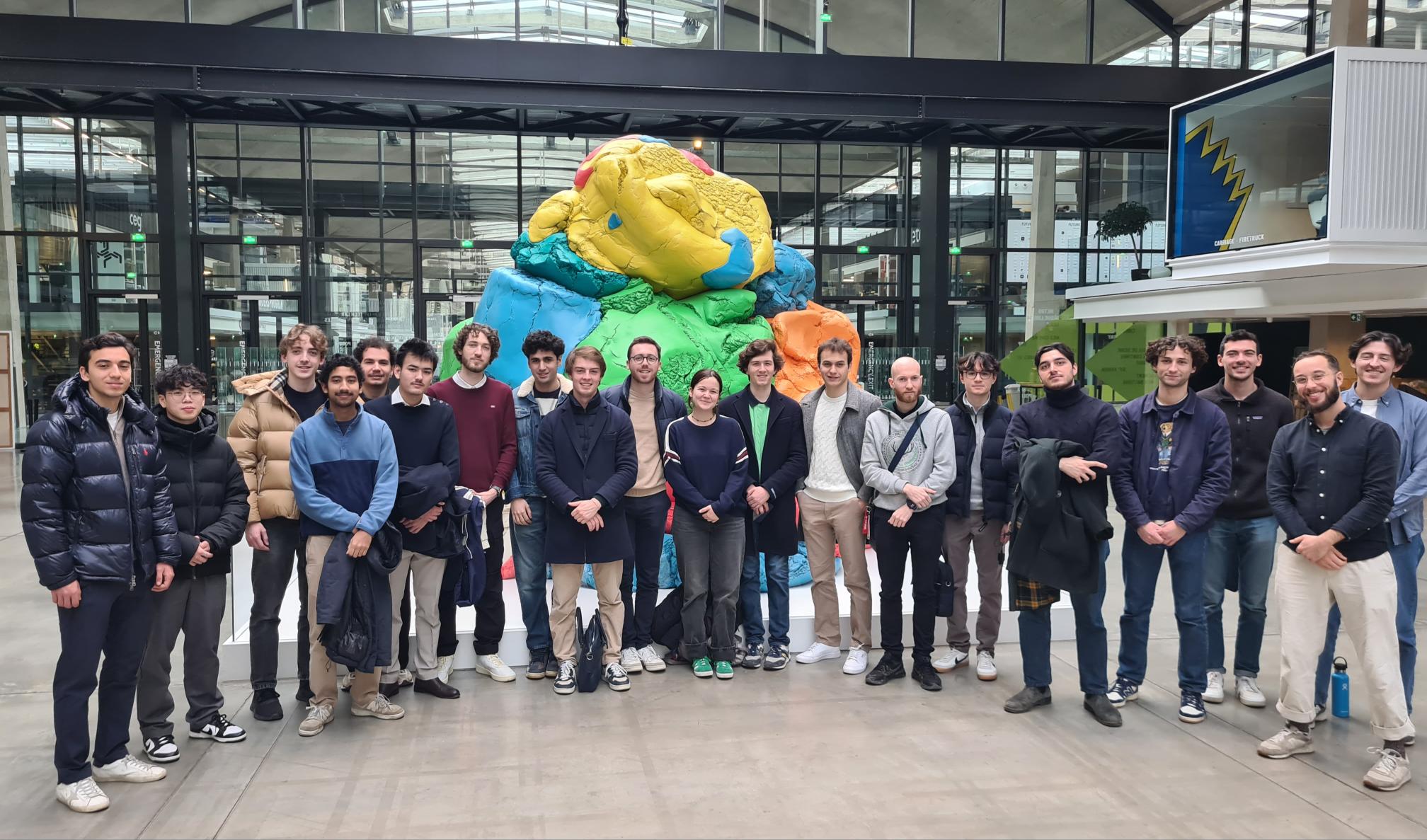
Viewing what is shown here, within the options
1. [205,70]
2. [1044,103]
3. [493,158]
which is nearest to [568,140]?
[493,158]

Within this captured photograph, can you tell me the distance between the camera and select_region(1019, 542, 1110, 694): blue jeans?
166 inches

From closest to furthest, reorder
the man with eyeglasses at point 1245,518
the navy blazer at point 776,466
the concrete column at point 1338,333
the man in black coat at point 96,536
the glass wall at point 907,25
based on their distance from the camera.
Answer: the man in black coat at point 96,536, the man with eyeglasses at point 1245,518, the navy blazer at point 776,466, the concrete column at point 1338,333, the glass wall at point 907,25

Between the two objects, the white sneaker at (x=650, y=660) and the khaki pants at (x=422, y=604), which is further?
the white sneaker at (x=650, y=660)

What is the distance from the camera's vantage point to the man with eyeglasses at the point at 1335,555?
3.61 m

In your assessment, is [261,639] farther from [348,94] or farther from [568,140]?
[568,140]

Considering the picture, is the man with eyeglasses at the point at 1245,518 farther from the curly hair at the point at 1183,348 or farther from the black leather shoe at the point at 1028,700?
the black leather shoe at the point at 1028,700

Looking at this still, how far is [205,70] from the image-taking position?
11312 millimetres

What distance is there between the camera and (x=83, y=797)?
339cm

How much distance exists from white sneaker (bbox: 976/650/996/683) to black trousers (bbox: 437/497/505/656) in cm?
244

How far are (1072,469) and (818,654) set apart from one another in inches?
67.4

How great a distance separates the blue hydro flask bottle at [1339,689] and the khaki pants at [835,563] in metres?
2.10

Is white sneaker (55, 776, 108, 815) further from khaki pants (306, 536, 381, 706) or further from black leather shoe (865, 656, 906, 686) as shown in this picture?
black leather shoe (865, 656, 906, 686)

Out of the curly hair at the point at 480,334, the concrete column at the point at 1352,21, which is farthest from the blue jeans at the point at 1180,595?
the concrete column at the point at 1352,21

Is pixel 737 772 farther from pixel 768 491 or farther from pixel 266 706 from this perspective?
pixel 266 706
